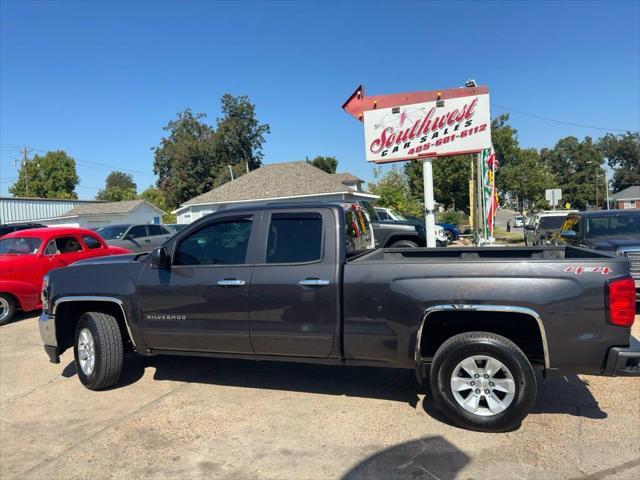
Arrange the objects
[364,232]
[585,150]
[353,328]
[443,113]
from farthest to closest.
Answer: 1. [585,150]
2. [443,113]
3. [364,232]
4. [353,328]

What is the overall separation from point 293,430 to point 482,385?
63.2 inches

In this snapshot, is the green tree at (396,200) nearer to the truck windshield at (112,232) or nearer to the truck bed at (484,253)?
the truck windshield at (112,232)

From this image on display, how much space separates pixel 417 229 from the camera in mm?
12062

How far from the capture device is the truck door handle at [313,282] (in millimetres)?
4117

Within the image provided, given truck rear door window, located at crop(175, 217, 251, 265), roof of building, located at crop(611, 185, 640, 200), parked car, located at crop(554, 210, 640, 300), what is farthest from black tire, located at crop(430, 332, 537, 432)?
roof of building, located at crop(611, 185, 640, 200)

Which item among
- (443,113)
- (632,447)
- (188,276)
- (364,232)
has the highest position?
(443,113)

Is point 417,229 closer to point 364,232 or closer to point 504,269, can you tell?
point 364,232

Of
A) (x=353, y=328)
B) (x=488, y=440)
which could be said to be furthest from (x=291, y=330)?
(x=488, y=440)

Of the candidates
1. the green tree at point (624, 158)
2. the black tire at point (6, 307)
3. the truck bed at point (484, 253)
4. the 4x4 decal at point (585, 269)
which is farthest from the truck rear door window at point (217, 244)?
the green tree at point (624, 158)

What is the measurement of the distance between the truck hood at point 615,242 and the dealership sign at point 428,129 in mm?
2464

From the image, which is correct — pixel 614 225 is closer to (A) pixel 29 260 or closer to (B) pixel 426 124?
(B) pixel 426 124

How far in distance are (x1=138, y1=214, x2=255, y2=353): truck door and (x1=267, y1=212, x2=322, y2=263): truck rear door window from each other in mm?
228

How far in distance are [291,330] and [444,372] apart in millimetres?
1366

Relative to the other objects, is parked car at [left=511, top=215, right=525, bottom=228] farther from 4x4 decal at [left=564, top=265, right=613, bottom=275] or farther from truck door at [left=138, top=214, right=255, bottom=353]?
truck door at [left=138, top=214, right=255, bottom=353]
